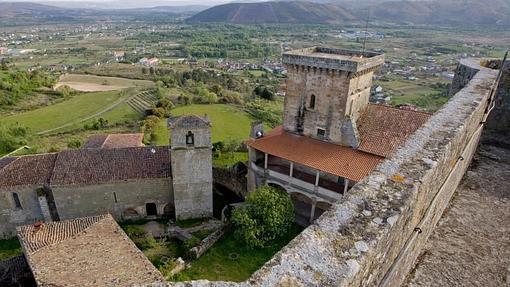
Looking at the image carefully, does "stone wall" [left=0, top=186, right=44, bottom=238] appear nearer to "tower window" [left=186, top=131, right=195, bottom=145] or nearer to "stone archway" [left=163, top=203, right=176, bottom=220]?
"stone archway" [left=163, top=203, right=176, bottom=220]

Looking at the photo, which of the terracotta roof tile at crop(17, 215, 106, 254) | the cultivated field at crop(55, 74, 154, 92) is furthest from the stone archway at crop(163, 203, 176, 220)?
the cultivated field at crop(55, 74, 154, 92)

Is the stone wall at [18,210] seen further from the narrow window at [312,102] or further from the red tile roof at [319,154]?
the narrow window at [312,102]

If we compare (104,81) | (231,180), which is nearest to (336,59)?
(231,180)

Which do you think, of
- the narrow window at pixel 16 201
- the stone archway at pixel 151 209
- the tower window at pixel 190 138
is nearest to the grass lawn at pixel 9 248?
the narrow window at pixel 16 201

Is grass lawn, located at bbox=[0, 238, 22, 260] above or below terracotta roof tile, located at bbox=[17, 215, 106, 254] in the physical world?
below

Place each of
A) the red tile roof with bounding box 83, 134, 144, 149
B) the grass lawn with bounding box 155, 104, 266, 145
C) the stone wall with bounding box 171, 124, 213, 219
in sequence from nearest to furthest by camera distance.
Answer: the stone wall with bounding box 171, 124, 213, 219 < the red tile roof with bounding box 83, 134, 144, 149 < the grass lawn with bounding box 155, 104, 266, 145

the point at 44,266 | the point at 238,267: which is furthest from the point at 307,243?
the point at 238,267

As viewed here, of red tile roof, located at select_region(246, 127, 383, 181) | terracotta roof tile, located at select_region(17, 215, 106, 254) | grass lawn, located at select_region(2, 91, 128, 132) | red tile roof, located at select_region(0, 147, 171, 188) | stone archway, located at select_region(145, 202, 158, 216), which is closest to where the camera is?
terracotta roof tile, located at select_region(17, 215, 106, 254)
